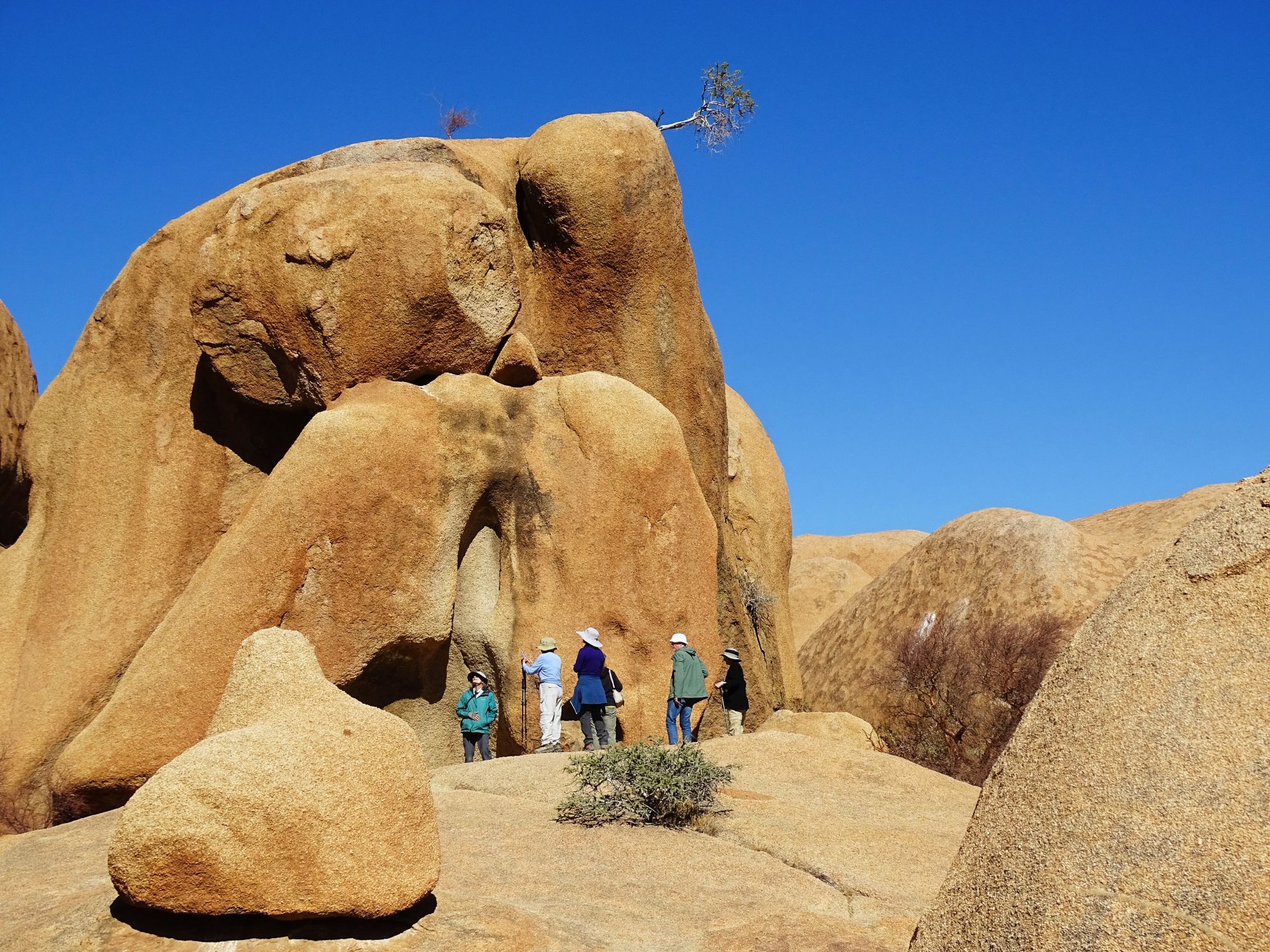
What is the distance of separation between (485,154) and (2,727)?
838cm

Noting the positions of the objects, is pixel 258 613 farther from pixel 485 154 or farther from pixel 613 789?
pixel 485 154

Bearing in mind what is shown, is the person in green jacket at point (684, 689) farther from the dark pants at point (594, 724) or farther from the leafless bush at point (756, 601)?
the leafless bush at point (756, 601)

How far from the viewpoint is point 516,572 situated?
13.0 metres

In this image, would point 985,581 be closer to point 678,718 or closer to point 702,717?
point 702,717

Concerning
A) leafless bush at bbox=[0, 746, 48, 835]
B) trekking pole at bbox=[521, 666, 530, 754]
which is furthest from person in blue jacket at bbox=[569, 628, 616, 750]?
leafless bush at bbox=[0, 746, 48, 835]

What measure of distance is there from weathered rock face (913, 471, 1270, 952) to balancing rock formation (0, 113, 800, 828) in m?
8.51

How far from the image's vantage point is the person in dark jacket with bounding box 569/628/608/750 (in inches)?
475

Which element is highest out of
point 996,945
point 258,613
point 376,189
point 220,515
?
point 376,189

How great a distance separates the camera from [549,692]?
12.2m

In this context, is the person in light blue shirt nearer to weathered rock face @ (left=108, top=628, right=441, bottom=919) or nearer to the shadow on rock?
weathered rock face @ (left=108, top=628, right=441, bottom=919)

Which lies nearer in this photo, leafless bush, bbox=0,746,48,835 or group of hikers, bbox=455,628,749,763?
Answer: group of hikers, bbox=455,628,749,763

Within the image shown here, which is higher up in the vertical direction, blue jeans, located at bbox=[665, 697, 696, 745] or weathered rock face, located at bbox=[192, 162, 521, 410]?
weathered rock face, located at bbox=[192, 162, 521, 410]

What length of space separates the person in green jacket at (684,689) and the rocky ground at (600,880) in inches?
64.3

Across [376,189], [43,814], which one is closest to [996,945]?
[376,189]
